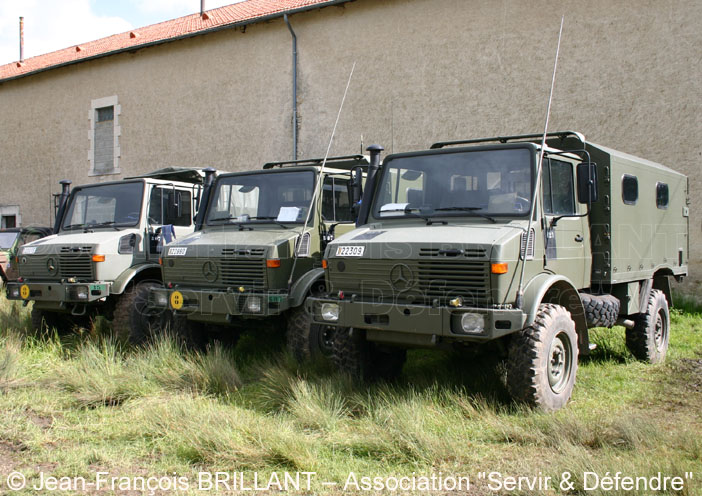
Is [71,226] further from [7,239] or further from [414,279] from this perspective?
[7,239]

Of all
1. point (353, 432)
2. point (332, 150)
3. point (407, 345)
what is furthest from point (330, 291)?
point (332, 150)

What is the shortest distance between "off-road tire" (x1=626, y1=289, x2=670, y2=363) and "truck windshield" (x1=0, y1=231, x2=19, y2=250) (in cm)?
1173

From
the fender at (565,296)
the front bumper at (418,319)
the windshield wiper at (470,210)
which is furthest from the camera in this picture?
the windshield wiper at (470,210)

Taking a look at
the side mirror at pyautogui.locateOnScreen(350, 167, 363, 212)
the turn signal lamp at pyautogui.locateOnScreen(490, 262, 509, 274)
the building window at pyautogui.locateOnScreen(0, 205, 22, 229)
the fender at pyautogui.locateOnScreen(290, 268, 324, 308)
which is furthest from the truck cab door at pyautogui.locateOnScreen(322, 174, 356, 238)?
the building window at pyautogui.locateOnScreen(0, 205, 22, 229)

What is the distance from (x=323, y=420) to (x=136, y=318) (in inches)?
143

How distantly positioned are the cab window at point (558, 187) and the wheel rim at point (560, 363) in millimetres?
1061

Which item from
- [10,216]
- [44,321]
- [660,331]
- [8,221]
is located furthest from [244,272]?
[8,221]

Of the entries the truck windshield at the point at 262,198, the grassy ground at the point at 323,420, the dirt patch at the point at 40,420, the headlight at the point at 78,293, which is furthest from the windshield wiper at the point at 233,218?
the dirt patch at the point at 40,420

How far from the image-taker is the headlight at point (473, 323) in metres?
4.62

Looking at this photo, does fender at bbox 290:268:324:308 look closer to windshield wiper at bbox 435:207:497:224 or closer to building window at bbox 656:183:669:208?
windshield wiper at bbox 435:207:497:224

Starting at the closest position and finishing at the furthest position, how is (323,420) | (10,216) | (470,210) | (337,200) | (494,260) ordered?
(494,260)
(323,420)
(470,210)
(337,200)
(10,216)

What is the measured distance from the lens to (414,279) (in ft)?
16.3

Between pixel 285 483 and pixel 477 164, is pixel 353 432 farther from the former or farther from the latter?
pixel 477 164

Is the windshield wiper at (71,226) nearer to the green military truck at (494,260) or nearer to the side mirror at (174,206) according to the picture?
the side mirror at (174,206)
